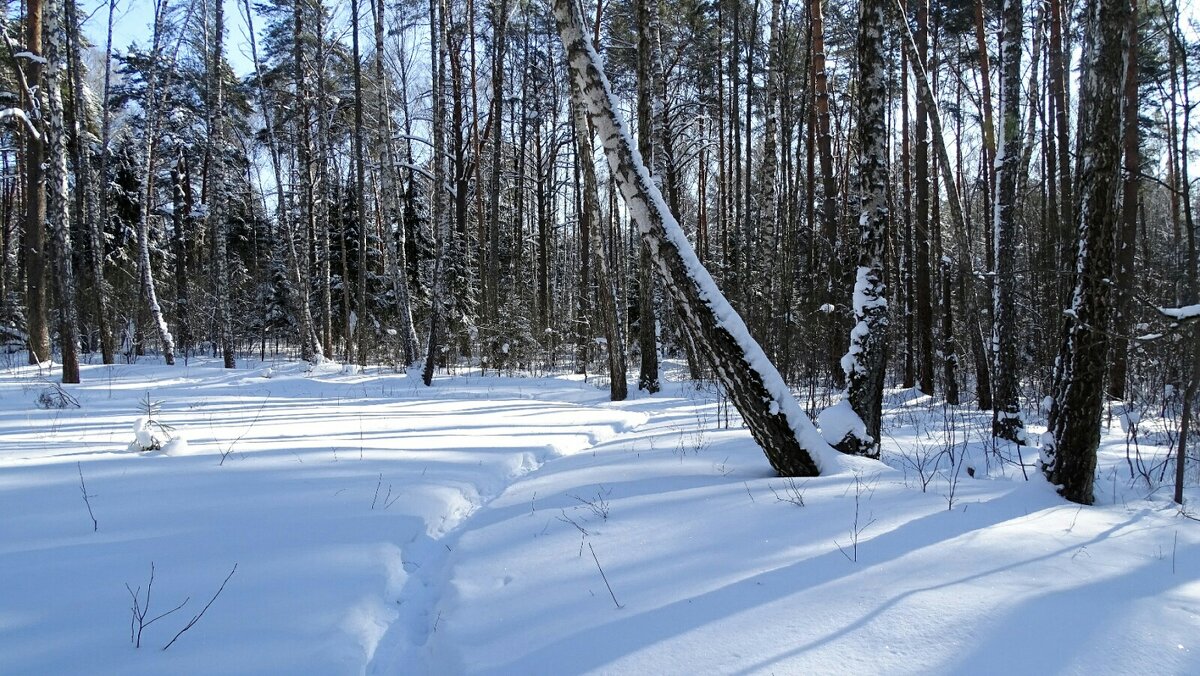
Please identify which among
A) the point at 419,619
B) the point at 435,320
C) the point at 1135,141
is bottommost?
the point at 419,619

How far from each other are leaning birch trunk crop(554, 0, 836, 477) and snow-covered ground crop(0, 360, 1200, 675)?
11.0 inches

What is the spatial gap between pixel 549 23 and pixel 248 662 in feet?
60.6

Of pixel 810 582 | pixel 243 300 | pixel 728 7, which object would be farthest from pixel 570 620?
pixel 243 300

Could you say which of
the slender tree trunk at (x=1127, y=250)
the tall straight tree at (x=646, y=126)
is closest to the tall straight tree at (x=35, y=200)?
the tall straight tree at (x=646, y=126)

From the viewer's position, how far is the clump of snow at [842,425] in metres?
4.70

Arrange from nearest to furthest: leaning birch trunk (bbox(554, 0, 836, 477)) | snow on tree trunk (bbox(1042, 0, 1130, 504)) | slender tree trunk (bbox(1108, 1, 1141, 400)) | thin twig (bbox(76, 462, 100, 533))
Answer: thin twig (bbox(76, 462, 100, 533)) < snow on tree trunk (bbox(1042, 0, 1130, 504)) < leaning birch trunk (bbox(554, 0, 836, 477)) < slender tree trunk (bbox(1108, 1, 1141, 400))

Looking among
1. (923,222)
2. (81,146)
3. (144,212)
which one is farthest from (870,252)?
(144,212)

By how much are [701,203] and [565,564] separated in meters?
17.9

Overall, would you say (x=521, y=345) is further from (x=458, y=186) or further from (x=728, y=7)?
(x=728, y=7)

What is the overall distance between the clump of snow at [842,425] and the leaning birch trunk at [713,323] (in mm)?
555

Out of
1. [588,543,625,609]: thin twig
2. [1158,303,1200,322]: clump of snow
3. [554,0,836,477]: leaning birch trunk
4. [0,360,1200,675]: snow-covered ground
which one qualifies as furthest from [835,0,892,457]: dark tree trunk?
[588,543,625,609]: thin twig

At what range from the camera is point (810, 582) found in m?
2.33

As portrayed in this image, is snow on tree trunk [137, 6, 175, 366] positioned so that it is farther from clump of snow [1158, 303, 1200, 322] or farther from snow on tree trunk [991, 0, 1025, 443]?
clump of snow [1158, 303, 1200, 322]

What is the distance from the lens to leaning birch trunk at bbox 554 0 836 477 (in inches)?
163
